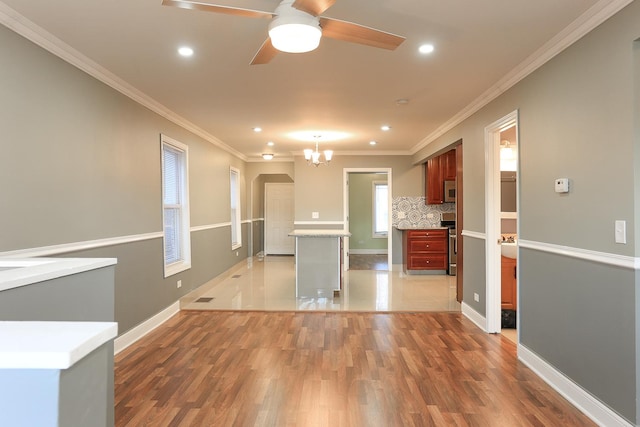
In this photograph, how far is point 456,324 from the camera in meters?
4.13

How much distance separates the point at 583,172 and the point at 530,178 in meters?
0.66

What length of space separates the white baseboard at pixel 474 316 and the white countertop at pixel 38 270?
359 cm

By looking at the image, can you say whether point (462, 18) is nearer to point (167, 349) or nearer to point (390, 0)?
point (390, 0)

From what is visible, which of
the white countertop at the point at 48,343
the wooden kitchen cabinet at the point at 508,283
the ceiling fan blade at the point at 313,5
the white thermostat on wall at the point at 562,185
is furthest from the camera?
the wooden kitchen cabinet at the point at 508,283

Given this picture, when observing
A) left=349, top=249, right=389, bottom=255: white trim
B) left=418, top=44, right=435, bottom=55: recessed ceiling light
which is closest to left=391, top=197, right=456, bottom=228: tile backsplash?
left=349, top=249, right=389, bottom=255: white trim

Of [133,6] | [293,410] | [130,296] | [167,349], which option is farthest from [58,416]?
[130,296]

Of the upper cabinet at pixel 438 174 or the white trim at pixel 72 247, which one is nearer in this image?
the white trim at pixel 72 247

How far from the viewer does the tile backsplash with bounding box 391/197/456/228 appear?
24.6 ft

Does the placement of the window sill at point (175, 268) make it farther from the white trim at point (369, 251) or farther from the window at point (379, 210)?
the window at point (379, 210)

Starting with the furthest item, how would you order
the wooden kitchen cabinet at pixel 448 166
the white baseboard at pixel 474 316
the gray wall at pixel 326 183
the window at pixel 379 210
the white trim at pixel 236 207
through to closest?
the window at pixel 379 210 → the white trim at pixel 236 207 → the gray wall at pixel 326 183 → the wooden kitchen cabinet at pixel 448 166 → the white baseboard at pixel 474 316

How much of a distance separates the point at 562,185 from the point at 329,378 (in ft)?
7.05

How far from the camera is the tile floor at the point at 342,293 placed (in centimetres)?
479

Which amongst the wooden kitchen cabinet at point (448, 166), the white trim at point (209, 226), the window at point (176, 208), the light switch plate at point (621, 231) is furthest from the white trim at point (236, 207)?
the light switch plate at point (621, 231)

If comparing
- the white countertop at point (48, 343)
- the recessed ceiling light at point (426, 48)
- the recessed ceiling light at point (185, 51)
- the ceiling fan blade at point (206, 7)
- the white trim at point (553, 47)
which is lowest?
the white countertop at point (48, 343)
